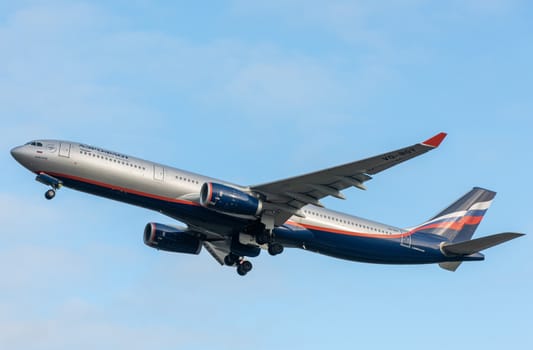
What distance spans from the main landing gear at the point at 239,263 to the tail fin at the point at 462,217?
974cm

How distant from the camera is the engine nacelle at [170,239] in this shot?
169ft

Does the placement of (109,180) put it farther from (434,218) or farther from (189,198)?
(434,218)

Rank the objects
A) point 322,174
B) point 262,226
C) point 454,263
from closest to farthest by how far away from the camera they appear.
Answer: point 322,174, point 262,226, point 454,263

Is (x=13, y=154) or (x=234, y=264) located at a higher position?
(x=13, y=154)

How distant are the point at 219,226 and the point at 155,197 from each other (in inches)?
169

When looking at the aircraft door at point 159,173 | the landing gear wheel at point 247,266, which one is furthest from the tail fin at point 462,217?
the aircraft door at point 159,173

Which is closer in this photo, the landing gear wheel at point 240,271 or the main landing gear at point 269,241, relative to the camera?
the main landing gear at point 269,241

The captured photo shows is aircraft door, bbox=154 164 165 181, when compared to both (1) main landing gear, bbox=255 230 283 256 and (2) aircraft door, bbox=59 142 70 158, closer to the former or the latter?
(2) aircraft door, bbox=59 142 70 158

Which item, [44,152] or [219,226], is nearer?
[44,152]

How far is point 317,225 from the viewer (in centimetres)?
4759

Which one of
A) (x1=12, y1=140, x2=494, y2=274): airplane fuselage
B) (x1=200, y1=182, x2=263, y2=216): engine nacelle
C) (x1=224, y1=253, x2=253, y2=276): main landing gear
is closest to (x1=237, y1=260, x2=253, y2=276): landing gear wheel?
(x1=224, y1=253, x2=253, y2=276): main landing gear

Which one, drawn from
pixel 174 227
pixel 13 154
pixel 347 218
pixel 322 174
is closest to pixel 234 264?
pixel 174 227

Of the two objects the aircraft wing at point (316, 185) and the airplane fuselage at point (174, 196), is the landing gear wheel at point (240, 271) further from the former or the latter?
the aircraft wing at point (316, 185)

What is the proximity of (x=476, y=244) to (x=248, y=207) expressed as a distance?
13.2 m
